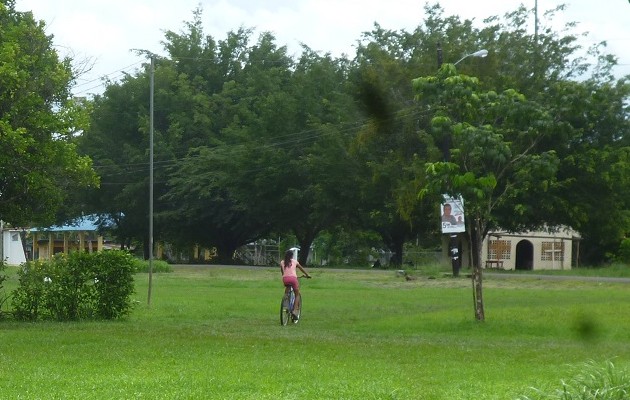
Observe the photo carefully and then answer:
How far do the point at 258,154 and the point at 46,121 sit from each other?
43.6 metres

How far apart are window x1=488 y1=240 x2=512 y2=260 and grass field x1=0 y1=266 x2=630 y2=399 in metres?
35.6

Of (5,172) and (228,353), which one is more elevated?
(5,172)

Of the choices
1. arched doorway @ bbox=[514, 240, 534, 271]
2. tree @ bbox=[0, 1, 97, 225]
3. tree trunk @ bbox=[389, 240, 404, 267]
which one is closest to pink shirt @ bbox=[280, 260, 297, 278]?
tree @ bbox=[0, 1, 97, 225]

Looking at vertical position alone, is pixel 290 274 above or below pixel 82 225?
below

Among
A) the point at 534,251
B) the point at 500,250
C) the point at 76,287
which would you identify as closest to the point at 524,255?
the point at 534,251

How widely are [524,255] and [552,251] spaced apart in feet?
7.18

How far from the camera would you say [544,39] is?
5119 centimetres

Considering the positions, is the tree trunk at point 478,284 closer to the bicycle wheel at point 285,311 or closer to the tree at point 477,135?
the tree at point 477,135

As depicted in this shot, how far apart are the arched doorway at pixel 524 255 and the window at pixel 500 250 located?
0.82 metres

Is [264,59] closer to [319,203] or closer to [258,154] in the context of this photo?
[258,154]

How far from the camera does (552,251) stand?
67188 millimetres

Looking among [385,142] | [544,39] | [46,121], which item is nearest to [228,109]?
[385,142]

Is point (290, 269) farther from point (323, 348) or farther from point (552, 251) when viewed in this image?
point (552, 251)

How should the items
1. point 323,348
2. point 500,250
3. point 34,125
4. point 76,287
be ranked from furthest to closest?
point 500,250 → point 76,287 → point 34,125 → point 323,348
